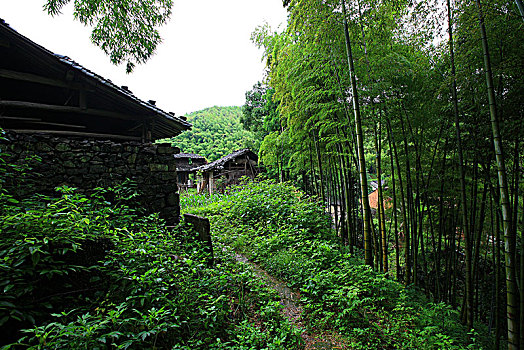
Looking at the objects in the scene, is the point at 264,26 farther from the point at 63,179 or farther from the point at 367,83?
the point at 63,179

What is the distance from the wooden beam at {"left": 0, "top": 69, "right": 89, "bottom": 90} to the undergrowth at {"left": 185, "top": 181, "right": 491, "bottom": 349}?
4188 millimetres

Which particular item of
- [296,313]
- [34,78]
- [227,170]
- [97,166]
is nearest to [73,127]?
[34,78]

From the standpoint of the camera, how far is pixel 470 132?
294cm

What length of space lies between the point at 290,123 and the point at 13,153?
15.7ft

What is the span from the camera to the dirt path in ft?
7.84

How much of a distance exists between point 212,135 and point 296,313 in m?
29.6

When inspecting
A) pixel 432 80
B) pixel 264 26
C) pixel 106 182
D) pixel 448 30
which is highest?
pixel 264 26

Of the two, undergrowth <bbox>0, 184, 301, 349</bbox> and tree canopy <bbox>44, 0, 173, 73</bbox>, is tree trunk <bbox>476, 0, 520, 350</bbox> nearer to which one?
undergrowth <bbox>0, 184, 301, 349</bbox>

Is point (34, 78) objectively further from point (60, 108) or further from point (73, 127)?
point (73, 127)

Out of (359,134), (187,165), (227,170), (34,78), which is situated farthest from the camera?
(187,165)

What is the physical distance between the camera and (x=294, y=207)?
19.2ft

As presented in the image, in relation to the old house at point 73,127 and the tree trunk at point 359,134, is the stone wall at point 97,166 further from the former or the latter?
the tree trunk at point 359,134

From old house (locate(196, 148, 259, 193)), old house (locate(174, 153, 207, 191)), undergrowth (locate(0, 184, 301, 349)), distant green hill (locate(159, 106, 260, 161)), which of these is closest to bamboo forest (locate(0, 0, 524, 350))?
undergrowth (locate(0, 184, 301, 349))

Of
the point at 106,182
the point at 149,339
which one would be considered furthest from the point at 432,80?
the point at 106,182
